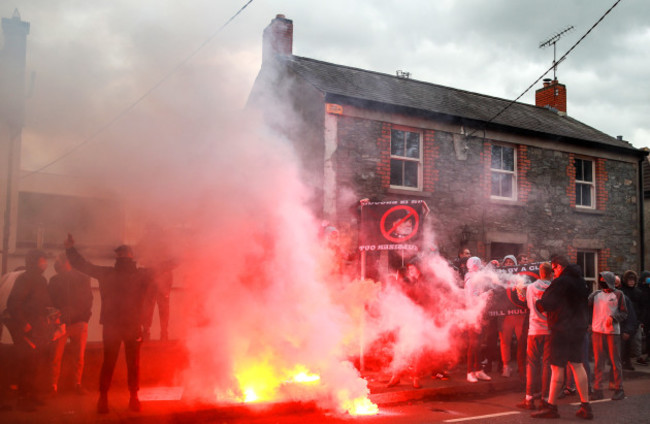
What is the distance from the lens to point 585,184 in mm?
13727


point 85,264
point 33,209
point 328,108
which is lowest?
point 85,264

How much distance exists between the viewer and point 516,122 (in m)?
13.0

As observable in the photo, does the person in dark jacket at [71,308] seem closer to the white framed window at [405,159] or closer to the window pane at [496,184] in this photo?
the white framed window at [405,159]

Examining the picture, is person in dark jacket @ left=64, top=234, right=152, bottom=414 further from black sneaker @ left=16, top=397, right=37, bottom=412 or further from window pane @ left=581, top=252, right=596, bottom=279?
window pane @ left=581, top=252, right=596, bottom=279

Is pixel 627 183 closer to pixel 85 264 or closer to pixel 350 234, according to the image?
pixel 350 234

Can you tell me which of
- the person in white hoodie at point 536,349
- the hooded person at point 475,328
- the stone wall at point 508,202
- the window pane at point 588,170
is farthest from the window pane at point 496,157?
the person in white hoodie at point 536,349

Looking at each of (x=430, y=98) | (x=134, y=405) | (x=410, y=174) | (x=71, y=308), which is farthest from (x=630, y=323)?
(x=71, y=308)

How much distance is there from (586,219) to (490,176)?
3.19 meters

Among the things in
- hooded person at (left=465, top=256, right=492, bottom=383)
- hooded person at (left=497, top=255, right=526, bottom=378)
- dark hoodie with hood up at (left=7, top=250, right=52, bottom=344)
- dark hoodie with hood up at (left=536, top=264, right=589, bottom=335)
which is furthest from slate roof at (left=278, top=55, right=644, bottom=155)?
dark hoodie with hood up at (left=7, top=250, right=52, bottom=344)

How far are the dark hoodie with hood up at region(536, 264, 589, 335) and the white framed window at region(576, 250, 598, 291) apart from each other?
7.97 m

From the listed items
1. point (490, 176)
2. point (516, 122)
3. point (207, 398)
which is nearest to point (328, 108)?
point (490, 176)

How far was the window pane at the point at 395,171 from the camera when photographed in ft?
36.9

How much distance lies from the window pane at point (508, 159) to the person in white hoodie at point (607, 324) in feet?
17.0

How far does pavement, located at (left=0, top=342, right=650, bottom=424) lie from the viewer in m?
5.54
